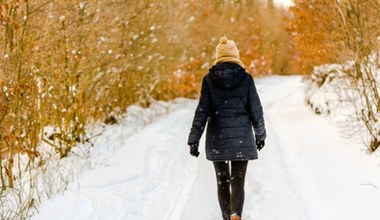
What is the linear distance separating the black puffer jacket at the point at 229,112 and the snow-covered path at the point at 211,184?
124 cm

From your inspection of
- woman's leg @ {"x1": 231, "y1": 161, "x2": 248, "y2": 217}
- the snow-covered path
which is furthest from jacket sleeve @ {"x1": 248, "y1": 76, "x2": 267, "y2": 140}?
the snow-covered path

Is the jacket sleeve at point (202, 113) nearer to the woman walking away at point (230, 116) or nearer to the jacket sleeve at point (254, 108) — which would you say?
the woman walking away at point (230, 116)

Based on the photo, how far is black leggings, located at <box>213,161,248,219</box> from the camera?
17.4ft

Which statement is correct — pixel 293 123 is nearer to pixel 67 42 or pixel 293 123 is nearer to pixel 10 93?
pixel 67 42

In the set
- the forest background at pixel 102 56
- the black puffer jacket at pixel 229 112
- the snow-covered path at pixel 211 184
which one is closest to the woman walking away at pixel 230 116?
the black puffer jacket at pixel 229 112

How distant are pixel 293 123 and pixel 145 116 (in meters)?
4.72

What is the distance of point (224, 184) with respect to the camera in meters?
5.41

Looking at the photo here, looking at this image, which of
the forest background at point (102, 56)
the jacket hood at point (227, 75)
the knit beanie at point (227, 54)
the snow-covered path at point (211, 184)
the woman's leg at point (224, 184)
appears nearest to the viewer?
the jacket hood at point (227, 75)

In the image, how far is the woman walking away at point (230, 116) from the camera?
5.14 meters

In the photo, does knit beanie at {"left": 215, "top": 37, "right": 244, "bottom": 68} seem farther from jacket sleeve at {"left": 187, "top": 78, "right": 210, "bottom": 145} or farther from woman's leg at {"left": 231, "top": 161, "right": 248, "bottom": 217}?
woman's leg at {"left": 231, "top": 161, "right": 248, "bottom": 217}

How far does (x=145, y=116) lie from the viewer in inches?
643

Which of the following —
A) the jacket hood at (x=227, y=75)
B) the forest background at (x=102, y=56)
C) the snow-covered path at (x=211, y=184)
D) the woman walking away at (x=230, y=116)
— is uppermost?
the forest background at (x=102, y=56)

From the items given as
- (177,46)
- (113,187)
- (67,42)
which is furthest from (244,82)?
(177,46)

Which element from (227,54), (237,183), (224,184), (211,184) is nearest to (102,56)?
(211,184)
